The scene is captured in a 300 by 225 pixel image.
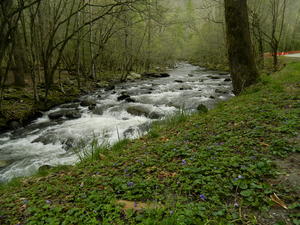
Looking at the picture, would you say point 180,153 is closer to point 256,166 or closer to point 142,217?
point 256,166

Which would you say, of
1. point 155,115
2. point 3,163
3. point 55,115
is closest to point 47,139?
point 3,163

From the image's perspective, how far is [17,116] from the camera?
8.02 m

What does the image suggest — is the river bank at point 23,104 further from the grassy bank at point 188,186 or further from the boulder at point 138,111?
the grassy bank at point 188,186

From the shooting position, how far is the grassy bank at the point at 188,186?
5.28ft

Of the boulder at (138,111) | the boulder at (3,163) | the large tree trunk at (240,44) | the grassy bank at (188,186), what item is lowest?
the boulder at (3,163)

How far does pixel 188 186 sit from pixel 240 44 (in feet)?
17.9

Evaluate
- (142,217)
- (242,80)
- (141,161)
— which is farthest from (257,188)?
(242,80)

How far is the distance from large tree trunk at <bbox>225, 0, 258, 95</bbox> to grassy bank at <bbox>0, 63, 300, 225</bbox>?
3.18m

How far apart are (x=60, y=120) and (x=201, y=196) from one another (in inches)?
322

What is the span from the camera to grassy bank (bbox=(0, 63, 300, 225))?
1609 mm

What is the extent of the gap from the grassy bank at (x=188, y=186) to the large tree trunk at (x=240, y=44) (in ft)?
10.4

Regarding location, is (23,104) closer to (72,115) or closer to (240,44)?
(72,115)

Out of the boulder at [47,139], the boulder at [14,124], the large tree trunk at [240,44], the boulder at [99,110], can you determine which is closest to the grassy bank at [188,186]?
the large tree trunk at [240,44]

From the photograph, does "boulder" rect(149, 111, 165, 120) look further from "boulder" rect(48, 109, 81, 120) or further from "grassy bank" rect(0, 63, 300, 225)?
"grassy bank" rect(0, 63, 300, 225)
